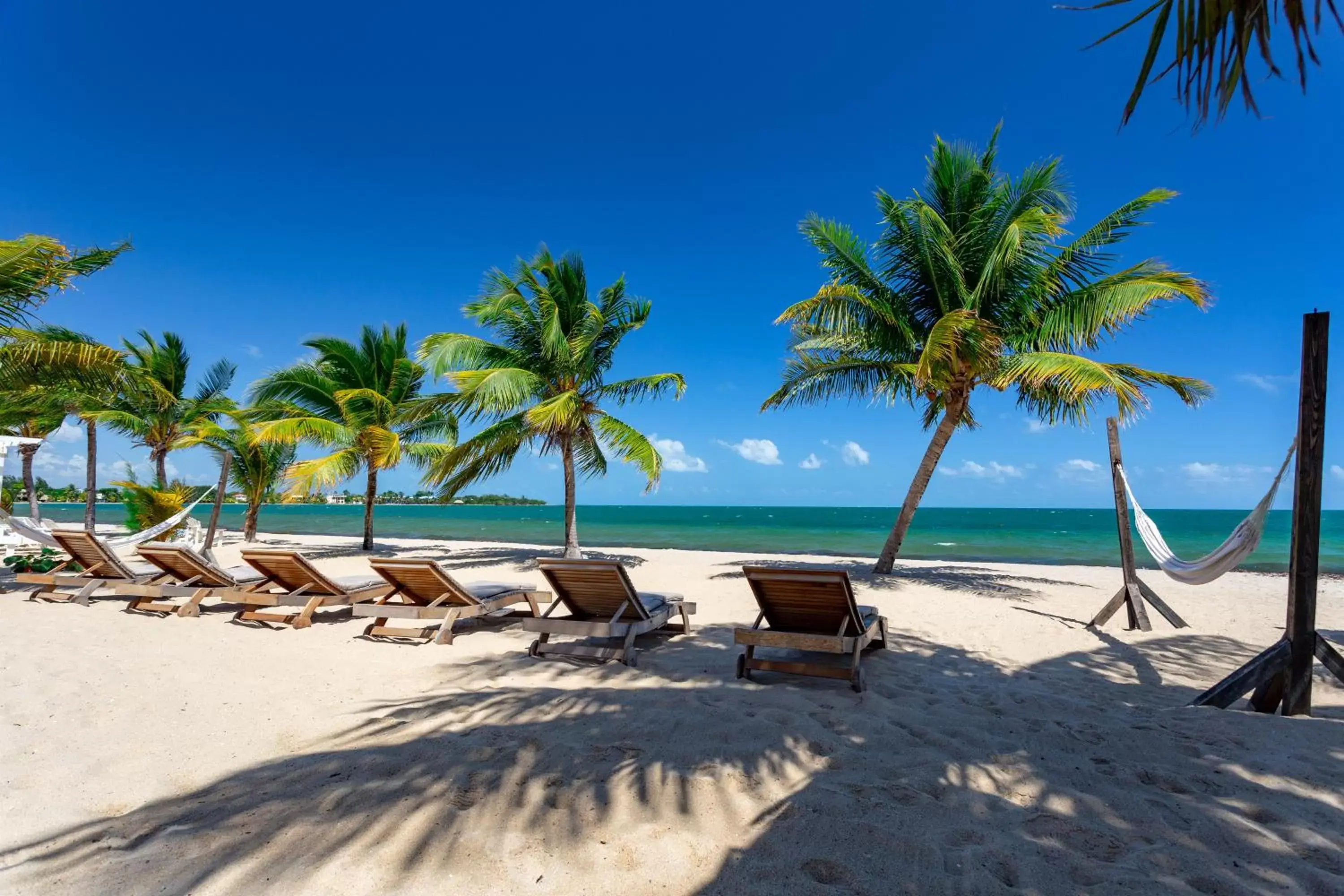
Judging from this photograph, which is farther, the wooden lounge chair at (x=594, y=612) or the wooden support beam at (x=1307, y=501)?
the wooden lounge chair at (x=594, y=612)

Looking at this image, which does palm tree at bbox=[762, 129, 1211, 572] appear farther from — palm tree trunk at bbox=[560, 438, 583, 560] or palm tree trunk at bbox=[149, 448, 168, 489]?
palm tree trunk at bbox=[149, 448, 168, 489]

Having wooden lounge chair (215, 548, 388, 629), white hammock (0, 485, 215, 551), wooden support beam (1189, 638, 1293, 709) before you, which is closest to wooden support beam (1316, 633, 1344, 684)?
wooden support beam (1189, 638, 1293, 709)

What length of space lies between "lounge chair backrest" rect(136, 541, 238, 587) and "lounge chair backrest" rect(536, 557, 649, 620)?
426 cm

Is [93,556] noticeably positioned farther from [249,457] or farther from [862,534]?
[862,534]

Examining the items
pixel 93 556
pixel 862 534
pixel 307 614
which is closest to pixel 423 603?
pixel 307 614

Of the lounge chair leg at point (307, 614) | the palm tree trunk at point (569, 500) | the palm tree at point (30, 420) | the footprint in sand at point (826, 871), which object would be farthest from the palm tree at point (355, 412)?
the footprint in sand at point (826, 871)

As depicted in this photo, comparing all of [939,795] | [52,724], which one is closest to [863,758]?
[939,795]

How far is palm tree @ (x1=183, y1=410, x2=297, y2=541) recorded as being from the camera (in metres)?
17.1

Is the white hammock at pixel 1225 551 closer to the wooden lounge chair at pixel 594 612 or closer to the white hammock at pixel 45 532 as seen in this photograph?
the wooden lounge chair at pixel 594 612

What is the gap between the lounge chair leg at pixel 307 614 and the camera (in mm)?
6225

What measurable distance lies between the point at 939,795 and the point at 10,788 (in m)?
3.84

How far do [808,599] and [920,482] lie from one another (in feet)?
24.0

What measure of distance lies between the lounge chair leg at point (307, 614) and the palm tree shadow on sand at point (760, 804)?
116 inches

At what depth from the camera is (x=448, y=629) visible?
5.63m
